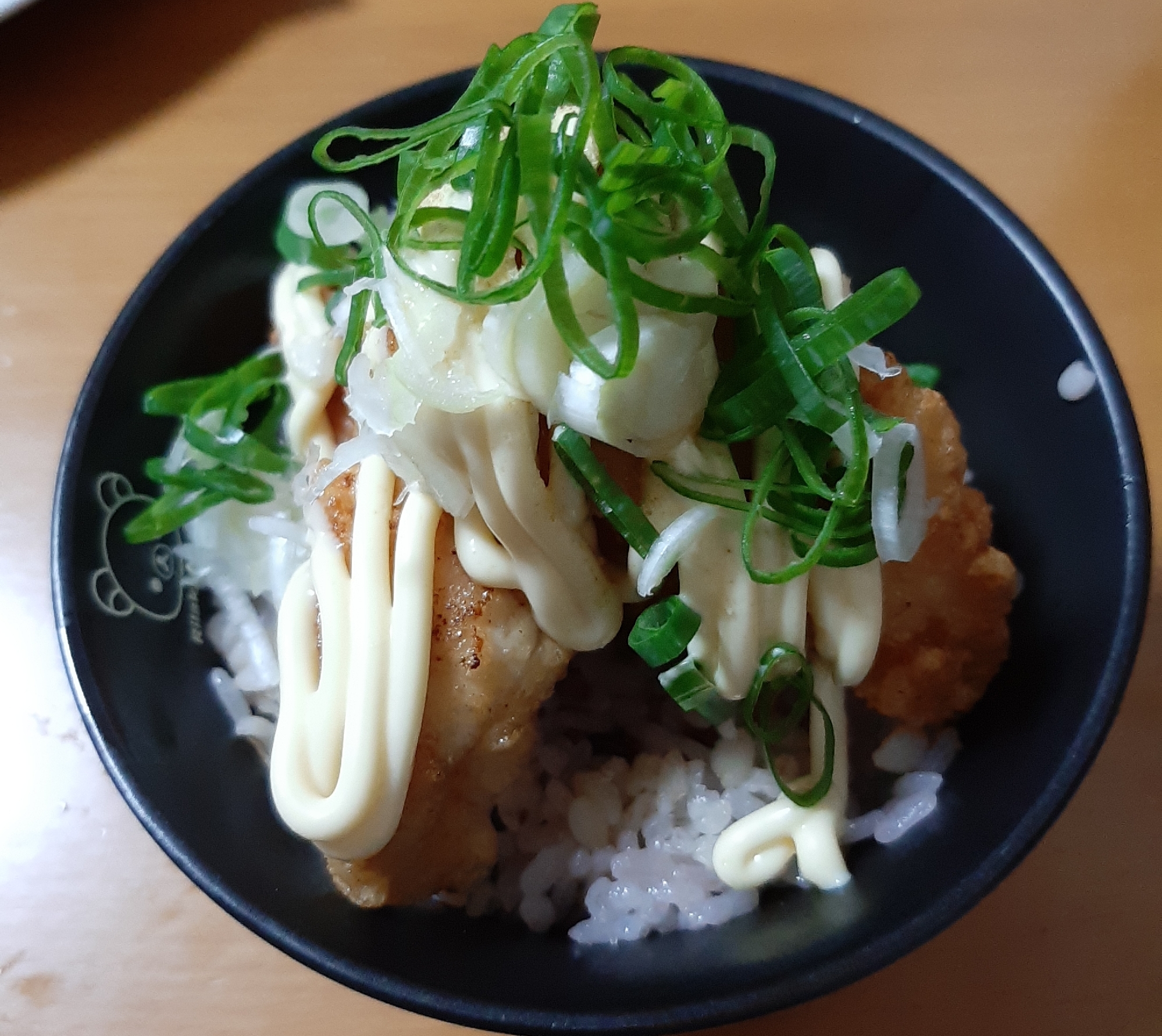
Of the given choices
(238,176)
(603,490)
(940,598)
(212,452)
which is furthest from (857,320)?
(238,176)

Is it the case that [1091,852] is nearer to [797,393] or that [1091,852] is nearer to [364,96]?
[797,393]

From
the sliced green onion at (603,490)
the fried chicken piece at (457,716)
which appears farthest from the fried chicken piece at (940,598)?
the fried chicken piece at (457,716)

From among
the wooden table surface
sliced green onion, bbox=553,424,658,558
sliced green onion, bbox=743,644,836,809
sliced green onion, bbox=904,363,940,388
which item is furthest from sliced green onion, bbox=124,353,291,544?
sliced green onion, bbox=904,363,940,388

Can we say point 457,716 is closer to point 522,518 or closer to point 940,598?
point 522,518

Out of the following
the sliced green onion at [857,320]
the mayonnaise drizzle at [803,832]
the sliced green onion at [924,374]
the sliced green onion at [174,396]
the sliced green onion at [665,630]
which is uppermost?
the sliced green onion at [857,320]

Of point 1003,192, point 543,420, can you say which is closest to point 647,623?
point 543,420

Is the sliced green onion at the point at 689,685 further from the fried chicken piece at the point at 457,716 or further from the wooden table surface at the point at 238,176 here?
the wooden table surface at the point at 238,176
